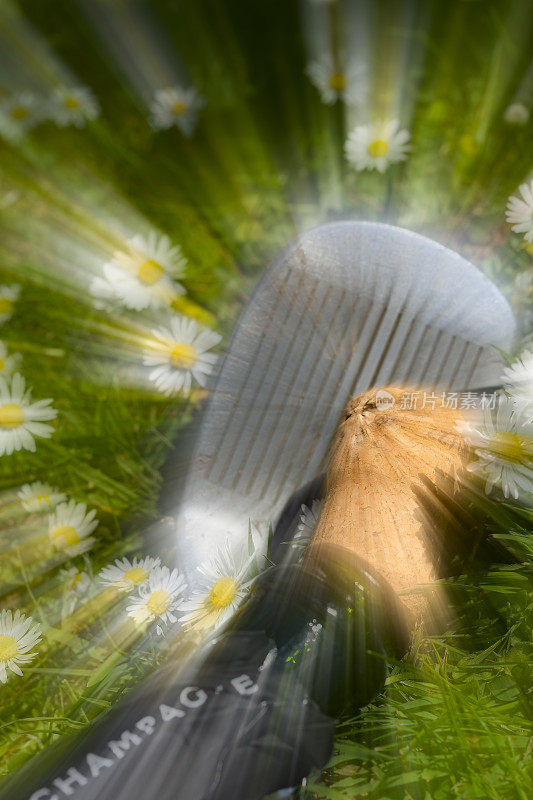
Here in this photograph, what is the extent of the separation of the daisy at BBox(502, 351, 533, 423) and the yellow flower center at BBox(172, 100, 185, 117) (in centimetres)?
72

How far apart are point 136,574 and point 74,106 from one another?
84 centimetres

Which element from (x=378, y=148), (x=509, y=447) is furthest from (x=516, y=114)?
(x=509, y=447)

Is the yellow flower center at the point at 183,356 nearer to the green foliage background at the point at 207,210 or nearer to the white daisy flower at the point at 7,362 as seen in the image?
the green foliage background at the point at 207,210

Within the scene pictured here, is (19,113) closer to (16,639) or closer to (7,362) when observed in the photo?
(7,362)

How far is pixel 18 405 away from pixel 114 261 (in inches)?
9.1

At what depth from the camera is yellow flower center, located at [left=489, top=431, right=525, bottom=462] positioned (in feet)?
2.00

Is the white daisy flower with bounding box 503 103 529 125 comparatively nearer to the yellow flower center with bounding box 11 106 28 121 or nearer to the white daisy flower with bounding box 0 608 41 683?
the yellow flower center with bounding box 11 106 28 121

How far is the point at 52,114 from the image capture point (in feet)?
3.77

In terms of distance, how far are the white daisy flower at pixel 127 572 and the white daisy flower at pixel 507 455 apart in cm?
40

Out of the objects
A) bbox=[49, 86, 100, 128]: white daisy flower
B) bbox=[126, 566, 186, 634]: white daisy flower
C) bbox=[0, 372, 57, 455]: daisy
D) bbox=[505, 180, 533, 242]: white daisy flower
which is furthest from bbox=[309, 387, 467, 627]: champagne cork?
bbox=[49, 86, 100, 128]: white daisy flower

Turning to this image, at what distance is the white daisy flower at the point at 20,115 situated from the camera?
1.16 meters

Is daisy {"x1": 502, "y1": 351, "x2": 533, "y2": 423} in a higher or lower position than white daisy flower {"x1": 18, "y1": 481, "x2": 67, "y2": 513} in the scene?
higher

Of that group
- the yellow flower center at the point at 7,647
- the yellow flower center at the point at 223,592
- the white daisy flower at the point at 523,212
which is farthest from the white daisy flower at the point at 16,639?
the white daisy flower at the point at 523,212

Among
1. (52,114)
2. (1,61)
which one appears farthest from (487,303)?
(1,61)
